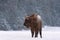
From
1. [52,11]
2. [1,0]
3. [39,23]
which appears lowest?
[52,11]

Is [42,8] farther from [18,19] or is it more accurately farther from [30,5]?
[18,19]

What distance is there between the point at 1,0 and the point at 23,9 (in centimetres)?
217

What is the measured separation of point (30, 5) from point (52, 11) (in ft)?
9.09

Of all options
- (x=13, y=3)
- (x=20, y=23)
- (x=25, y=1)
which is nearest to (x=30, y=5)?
(x=25, y=1)

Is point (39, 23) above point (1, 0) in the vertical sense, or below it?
above

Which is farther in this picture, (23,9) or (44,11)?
(44,11)

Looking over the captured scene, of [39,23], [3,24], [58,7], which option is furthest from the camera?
[58,7]

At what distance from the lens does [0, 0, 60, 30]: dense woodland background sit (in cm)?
1908

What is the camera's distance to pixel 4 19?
19.4 m

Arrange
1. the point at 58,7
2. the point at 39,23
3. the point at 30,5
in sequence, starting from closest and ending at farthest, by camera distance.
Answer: the point at 39,23, the point at 30,5, the point at 58,7

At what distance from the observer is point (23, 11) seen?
68.9 ft

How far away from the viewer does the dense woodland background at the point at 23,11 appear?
19078 mm

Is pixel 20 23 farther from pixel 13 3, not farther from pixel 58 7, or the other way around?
pixel 58 7

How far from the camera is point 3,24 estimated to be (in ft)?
60.4
